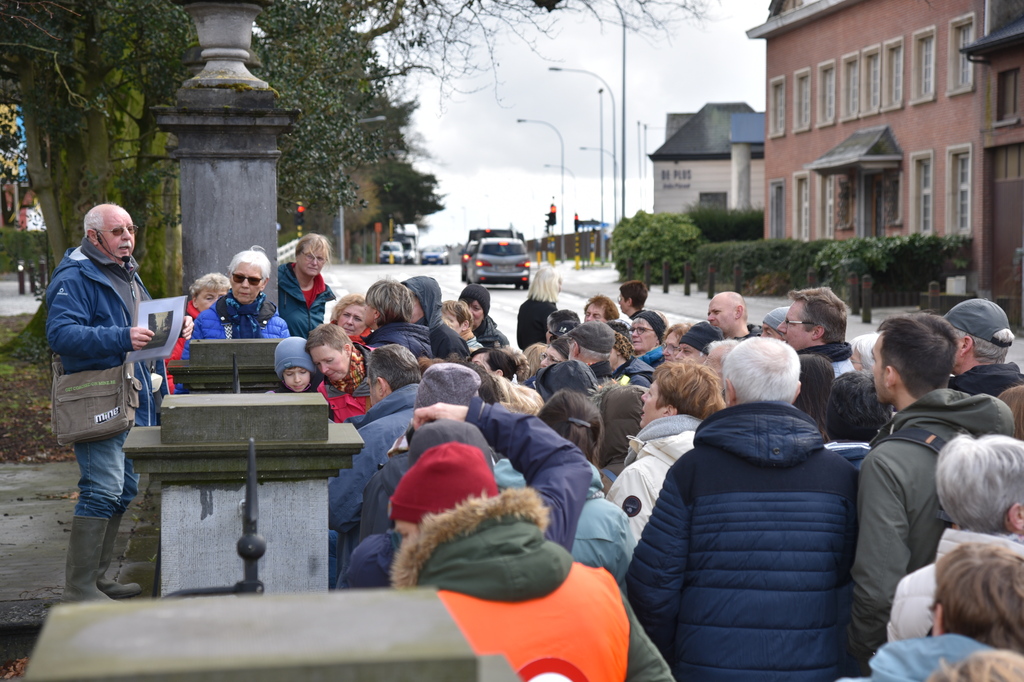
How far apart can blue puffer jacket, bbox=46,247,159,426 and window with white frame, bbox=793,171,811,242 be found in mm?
35178

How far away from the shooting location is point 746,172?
5234 centimetres

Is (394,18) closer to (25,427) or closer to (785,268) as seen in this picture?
(25,427)

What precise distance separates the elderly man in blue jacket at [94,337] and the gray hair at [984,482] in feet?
11.4

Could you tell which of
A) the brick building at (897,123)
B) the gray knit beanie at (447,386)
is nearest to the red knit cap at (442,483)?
the gray knit beanie at (447,386)

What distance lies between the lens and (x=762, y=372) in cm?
348

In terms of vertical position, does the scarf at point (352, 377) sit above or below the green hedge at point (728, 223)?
below

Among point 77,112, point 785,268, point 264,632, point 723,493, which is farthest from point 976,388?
point 785,268

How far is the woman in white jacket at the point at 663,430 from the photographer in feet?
13.0

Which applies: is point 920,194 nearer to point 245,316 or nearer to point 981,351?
point 981,351

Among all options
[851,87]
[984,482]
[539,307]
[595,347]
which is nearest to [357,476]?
[984,482]

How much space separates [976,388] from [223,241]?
17.0 ft

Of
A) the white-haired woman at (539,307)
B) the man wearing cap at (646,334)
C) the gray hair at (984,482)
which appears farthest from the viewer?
the white-haired woman at (539,307)

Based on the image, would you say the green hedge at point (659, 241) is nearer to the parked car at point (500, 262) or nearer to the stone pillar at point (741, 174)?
the parked car at point (500, 262)

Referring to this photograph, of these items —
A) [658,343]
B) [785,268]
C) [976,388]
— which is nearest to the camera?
[976,388]
